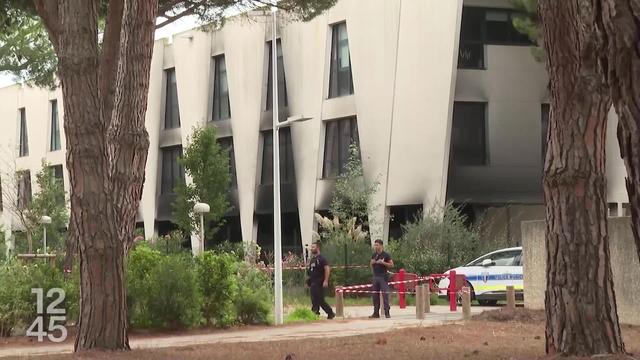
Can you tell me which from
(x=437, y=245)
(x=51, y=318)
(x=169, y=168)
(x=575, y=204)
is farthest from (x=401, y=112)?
(x=575, y=204)

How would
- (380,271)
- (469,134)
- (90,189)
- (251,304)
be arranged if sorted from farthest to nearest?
(469,134)
(380,271)
(251,304)
(90,189)

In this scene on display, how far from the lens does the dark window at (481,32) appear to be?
3425cm

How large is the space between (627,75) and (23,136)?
2251 inches

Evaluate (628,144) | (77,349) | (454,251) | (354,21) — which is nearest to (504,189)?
(454,251)

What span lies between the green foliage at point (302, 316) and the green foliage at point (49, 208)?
22558 mm

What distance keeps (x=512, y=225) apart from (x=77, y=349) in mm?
26259

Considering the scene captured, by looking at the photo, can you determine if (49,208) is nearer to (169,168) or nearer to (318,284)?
(169,168)

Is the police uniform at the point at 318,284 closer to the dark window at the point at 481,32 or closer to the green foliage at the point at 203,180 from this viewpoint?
the green foliage at the point at 203,180

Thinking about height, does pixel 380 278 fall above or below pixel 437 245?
below

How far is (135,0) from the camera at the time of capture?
14094 millimetres

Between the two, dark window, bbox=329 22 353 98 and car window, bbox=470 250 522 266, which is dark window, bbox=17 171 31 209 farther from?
car window, bbox=470 250 522 266

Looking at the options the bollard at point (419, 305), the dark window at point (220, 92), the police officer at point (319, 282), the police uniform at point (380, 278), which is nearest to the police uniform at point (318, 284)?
the police officer at point (319, 282)

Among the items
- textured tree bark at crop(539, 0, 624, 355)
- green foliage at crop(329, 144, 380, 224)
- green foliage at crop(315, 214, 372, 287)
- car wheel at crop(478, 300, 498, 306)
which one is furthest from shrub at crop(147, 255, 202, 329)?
green foliage at crop(329, 144, 380, 224)

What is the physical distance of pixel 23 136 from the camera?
58.5 m
